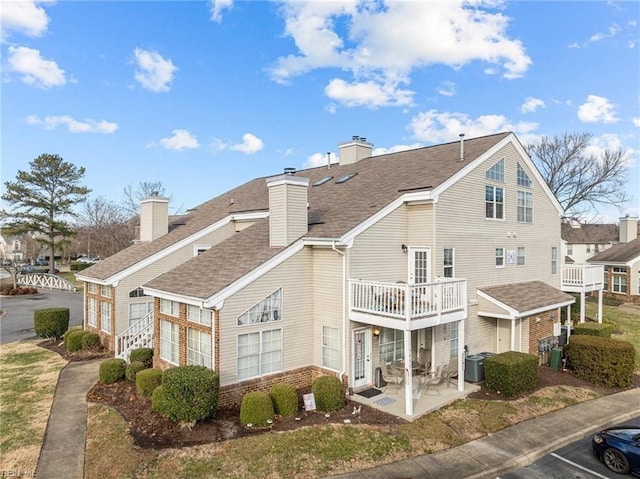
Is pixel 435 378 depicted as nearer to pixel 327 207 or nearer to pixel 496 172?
pixel 327 207

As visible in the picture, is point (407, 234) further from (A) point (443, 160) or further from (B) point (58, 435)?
(B) point (58, 435)

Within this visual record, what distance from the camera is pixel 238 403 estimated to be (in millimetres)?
12078

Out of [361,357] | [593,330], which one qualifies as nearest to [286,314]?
[361,357]

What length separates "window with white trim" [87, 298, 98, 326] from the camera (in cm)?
1991

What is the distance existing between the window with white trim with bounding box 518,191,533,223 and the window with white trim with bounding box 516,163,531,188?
364 millimetres

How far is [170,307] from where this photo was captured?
14.2 m

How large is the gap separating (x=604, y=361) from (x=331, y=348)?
10094 mm

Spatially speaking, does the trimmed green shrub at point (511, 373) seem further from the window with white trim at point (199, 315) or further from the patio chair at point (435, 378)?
the window with white trim at point (199, 315)

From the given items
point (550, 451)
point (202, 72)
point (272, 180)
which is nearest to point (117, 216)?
point (202, 72)

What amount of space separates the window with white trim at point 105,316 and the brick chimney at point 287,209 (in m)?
9.64

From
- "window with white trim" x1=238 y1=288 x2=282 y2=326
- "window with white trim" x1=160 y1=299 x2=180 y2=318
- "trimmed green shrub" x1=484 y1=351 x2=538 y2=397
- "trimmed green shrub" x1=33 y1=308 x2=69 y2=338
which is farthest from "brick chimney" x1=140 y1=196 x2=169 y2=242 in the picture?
"trimmed green shrub" x1=484 y1=351 x2=538 y2=397

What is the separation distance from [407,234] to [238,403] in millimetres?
7975

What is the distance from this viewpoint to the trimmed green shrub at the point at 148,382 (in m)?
12.8

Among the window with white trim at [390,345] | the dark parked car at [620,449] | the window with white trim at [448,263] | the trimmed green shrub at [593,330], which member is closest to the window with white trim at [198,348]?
the window with white trim at [390,345]
